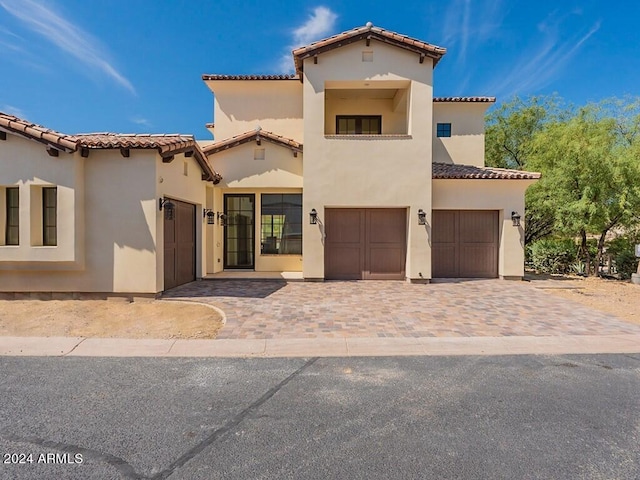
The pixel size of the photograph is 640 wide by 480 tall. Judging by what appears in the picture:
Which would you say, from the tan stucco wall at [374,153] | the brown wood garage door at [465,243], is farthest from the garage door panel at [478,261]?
the tan stucco wall at [374,153]

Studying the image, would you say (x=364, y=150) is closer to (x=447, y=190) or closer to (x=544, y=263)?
(x=447, y=190)

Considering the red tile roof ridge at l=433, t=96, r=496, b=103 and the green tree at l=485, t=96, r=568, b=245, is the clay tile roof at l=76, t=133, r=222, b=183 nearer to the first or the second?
the red tile roof ridge at l=433, t=96, r=496, b=103

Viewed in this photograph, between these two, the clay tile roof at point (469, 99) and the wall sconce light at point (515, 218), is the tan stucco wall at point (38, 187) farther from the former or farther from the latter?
the clay tile roof at point (469, 99)

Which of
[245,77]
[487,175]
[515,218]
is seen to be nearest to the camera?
[487,175]

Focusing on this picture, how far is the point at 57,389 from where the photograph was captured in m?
4.25

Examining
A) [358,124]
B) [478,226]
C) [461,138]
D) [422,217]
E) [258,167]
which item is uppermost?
[358,124]

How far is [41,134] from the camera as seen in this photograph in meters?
8.20

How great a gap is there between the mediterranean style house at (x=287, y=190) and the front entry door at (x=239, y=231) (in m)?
0.06

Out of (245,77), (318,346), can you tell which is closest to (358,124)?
(245,77)

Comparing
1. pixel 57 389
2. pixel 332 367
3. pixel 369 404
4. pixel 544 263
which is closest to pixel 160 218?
pixel 57 389

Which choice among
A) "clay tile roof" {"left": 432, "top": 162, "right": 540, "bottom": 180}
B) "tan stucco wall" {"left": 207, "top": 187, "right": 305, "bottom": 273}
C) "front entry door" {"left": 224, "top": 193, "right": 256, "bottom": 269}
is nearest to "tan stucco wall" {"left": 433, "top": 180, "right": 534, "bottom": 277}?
"clay tile roof" {"left": 432, "top": 162, "right": 540, "bottom": 180}

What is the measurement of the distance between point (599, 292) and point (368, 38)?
11.5 m

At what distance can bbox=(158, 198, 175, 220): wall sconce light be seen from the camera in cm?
912

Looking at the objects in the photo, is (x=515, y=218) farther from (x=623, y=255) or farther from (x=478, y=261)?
(x=623, y=255)
